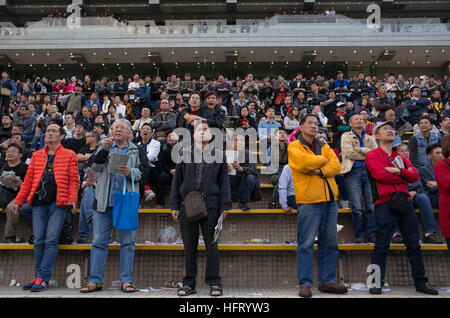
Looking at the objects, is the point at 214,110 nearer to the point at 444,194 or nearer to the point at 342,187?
the point at 342,187

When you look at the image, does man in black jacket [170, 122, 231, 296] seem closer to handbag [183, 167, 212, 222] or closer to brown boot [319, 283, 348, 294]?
handbag [183, 167, 212, 222]

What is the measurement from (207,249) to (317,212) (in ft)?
3.88

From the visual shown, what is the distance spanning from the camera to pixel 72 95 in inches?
393

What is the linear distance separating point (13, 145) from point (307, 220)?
171 inches

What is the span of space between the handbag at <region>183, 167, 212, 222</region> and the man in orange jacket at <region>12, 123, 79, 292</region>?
4.72 ft

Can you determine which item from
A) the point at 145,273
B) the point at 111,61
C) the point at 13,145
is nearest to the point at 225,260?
the point at 145,273

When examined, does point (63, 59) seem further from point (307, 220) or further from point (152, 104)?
point (307, 220)

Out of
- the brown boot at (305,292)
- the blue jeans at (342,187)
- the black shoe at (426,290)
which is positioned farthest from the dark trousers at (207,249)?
the blue jeans at (342,187)

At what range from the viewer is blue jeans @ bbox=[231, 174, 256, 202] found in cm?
492

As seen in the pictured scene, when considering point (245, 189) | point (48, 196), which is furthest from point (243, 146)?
point (48, 196)

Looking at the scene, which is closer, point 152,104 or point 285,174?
point 285,174

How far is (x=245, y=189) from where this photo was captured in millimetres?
4977

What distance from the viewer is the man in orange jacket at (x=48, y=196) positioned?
150 inches

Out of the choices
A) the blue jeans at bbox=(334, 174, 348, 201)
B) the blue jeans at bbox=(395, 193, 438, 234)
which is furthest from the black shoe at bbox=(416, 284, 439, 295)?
the blue jeans at bbox=(334, 174, 348, 201)
